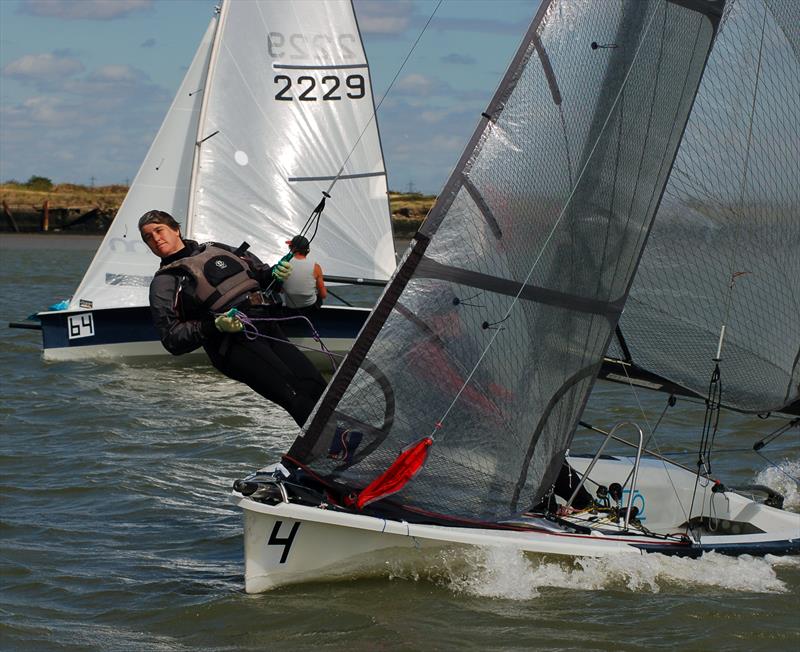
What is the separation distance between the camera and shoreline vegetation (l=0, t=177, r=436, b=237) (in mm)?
46513

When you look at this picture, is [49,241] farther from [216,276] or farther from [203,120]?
[216,276]

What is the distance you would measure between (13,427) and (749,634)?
21.4ft

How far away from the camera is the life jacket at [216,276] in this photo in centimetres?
590

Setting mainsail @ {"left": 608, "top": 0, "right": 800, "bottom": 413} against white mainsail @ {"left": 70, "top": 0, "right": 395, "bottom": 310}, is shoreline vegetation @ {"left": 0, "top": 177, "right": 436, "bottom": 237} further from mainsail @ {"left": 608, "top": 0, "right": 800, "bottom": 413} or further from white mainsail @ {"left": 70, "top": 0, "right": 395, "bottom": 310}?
mainsail @ {"left": 608, "top": 0, "right": 800, "bottom": 413}

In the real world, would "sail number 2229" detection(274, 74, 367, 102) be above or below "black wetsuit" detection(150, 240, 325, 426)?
above

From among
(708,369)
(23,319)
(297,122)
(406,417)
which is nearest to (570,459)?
(708,369)

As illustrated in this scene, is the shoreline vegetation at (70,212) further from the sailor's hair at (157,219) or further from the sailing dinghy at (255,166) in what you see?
the sailor's hair at (157,219)

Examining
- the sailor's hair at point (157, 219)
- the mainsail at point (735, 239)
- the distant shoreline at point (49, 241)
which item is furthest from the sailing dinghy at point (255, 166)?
the distant shoreline at point (49, 241)


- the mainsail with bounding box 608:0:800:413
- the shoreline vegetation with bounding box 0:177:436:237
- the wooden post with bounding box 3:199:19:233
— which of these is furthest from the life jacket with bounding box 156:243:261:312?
the wooden post with bounding box 3:199:19:233

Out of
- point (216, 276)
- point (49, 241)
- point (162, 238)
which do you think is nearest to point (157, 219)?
point (162, 238)

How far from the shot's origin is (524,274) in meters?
5.70

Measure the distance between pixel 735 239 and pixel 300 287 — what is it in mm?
2445

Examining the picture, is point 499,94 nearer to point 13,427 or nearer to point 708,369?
point 708,369

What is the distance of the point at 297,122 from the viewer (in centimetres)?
1466
